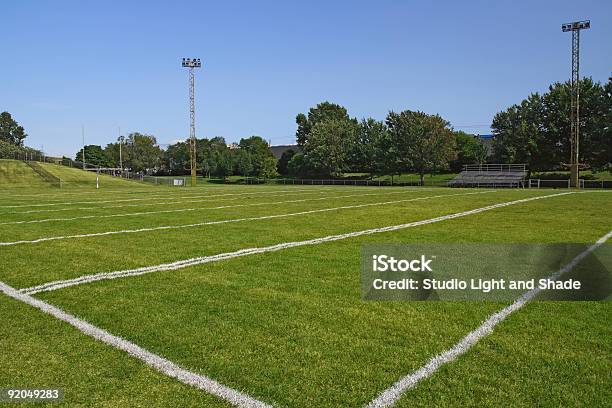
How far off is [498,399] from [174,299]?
383 centimetres

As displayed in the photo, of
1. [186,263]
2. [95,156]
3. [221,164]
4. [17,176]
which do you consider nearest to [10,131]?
[95,156]

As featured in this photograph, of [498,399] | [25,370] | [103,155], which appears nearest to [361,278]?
[498,399]

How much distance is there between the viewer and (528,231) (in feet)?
36.4

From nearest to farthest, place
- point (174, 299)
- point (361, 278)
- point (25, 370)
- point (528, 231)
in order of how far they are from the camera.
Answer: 1. point (25, 370)
2. point (174, 299)
3. point (361, 278)
4. point (528, 231)

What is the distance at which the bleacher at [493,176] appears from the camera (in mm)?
57344

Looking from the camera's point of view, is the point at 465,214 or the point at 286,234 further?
the point at 465,214

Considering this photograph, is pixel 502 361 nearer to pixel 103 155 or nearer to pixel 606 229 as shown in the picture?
pixel 606 229

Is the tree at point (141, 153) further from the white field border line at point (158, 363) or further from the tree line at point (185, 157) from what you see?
the white field border line at point (158, 363)

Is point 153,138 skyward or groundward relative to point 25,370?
skyward

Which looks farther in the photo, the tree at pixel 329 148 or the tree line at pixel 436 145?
the tree at pixel 329 148

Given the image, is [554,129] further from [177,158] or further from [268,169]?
[177,158]

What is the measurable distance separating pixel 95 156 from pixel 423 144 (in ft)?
355
